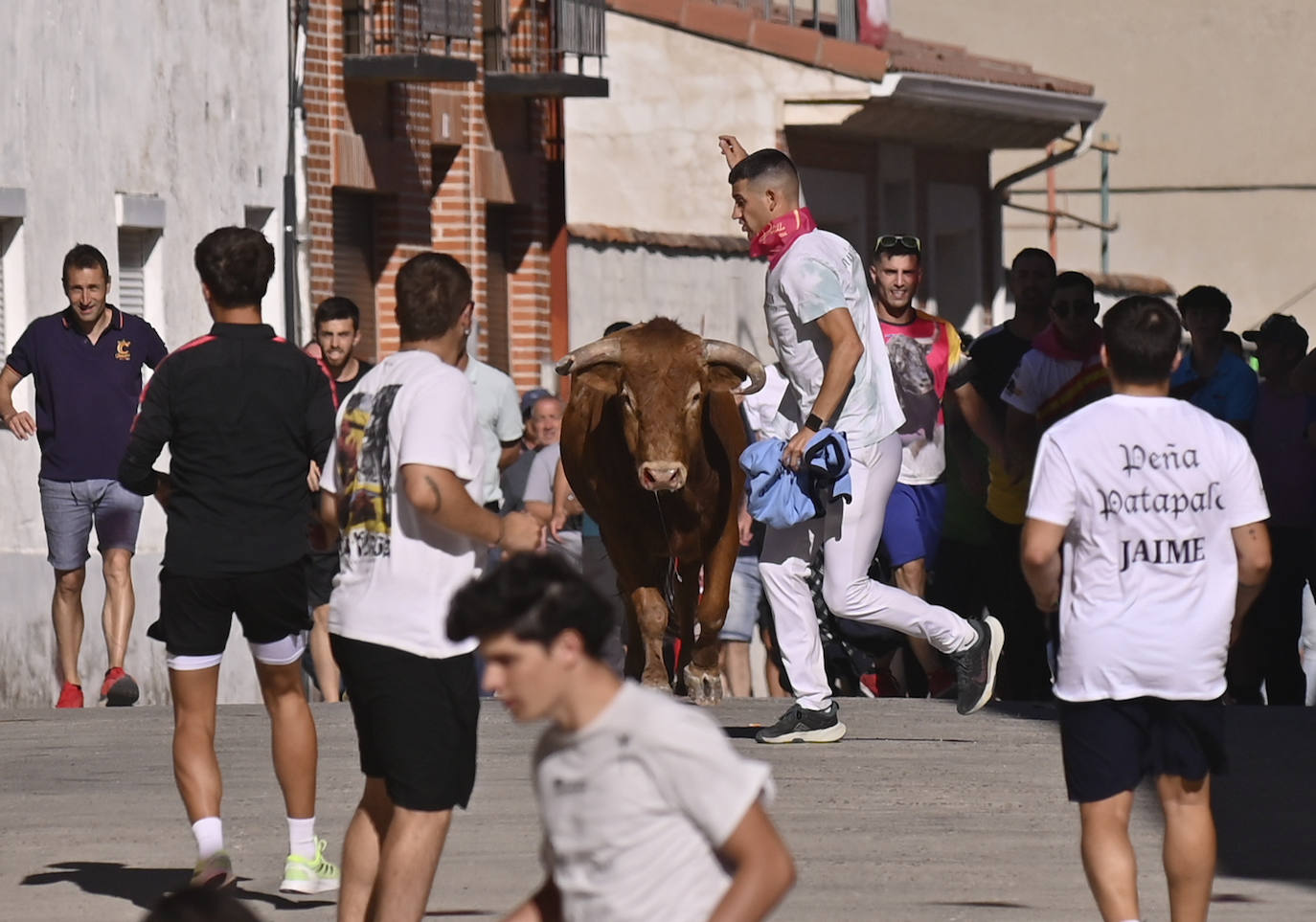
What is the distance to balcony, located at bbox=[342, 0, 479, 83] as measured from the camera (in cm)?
2238

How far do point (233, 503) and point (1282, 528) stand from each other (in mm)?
7419

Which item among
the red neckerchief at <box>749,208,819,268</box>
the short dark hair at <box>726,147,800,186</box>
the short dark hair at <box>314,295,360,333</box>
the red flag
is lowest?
the short dark hair at <box>314,295,360,333</box>

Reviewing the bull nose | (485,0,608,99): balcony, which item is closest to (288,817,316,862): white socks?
the bull nose

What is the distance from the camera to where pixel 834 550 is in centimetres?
1103

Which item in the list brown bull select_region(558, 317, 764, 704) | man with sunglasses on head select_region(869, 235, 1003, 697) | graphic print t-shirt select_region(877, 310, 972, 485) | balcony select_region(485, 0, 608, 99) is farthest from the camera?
balcony select_region(485, 0, 608, 99)

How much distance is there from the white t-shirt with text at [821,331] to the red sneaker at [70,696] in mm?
5391

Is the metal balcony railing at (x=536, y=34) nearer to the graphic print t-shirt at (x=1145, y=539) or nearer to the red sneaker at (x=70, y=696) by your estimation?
the red sneaker at (x=70, y=696)

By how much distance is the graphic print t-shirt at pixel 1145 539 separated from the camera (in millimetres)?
7254

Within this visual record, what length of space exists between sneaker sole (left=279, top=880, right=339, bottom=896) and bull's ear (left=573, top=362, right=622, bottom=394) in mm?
4887

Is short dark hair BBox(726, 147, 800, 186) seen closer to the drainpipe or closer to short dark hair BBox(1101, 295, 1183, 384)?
short dark hair BBox(1101, 295, 1183, 384)

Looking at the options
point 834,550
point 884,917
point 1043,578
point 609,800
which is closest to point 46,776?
point 834,550

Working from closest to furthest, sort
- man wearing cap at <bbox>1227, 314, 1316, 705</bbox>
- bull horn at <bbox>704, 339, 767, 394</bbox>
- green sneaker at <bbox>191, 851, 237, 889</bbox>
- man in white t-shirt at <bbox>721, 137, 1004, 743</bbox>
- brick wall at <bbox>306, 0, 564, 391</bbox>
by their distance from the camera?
green sneaker at <bbox>191, 851, 237, 889</bbox> → man in white t-shirt at <bbox>721, 137, 1004, 743</bbox> → bull horn at <bbox>704, 339, 767, 394</bbox> → man wearing cap at <bbox>1227, 314, 1316, 705</bbox> → brick wall at <bbox>306, 0, 564, 391</bbox>

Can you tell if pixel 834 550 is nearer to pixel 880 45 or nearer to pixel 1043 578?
pixel 1043 578

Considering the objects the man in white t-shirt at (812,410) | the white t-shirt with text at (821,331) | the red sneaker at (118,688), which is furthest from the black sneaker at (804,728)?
the red sneaker at (118,688)
